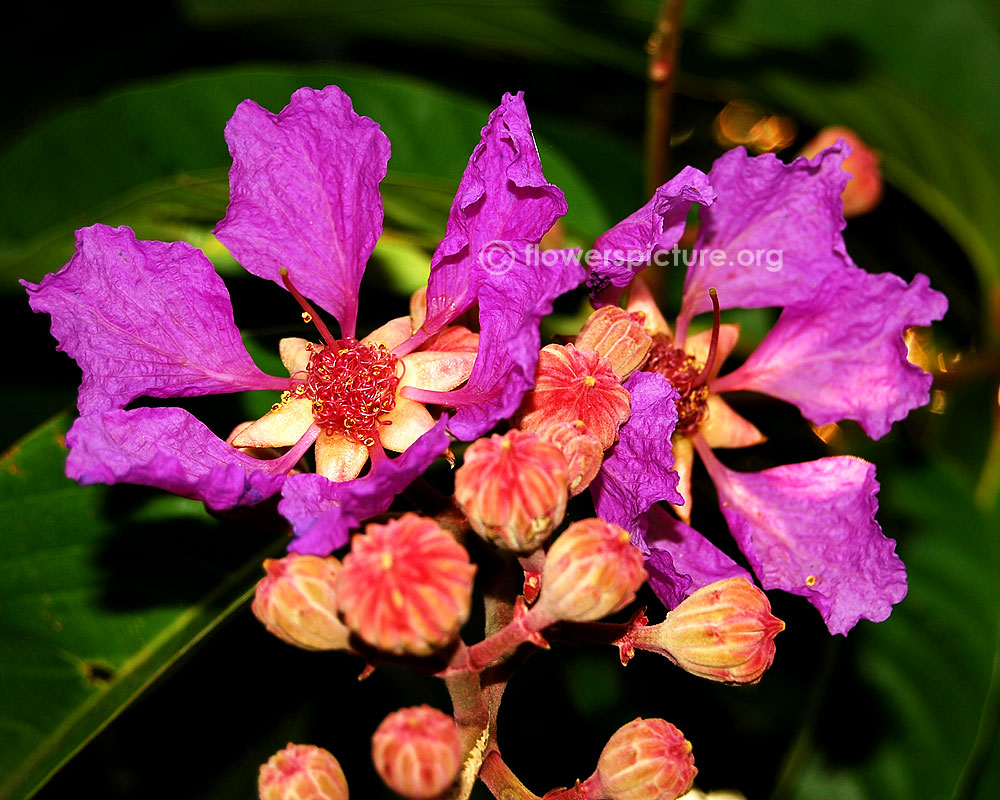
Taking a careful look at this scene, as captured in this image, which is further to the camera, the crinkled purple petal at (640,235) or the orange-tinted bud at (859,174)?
the orange-tinted bud at (859,174)

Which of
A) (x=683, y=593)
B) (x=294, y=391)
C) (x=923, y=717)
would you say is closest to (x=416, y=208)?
(x=294, y=391)

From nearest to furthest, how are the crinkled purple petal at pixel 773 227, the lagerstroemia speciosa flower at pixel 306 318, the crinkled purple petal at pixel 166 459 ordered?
the crinkled purple petal at pixel 166 459 → the lagerstroemia speciosa flower at pixel 306 318 → the crinkled purple petal at pixel 773 227

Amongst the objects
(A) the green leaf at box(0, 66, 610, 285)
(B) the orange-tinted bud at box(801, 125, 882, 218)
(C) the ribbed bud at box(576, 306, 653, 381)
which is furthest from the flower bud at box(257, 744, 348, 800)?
(B) the orange-tinted bud at box(801, 125, 882, 218)

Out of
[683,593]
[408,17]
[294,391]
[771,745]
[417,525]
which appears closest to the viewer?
[417,525]

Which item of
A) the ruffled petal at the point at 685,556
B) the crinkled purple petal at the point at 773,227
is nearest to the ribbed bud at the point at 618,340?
the ruffled petal at the point at 685,556

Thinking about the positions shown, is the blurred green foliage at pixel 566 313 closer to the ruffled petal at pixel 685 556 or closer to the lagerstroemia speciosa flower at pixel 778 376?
the lagerstroemia speciosa flower at pixel 778 376

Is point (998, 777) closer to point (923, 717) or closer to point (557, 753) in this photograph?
point (923, 717)

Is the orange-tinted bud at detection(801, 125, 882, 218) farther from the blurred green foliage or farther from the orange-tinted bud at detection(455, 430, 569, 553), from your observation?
the orange-tinted bud at detection(455, 430, 569, 553)
